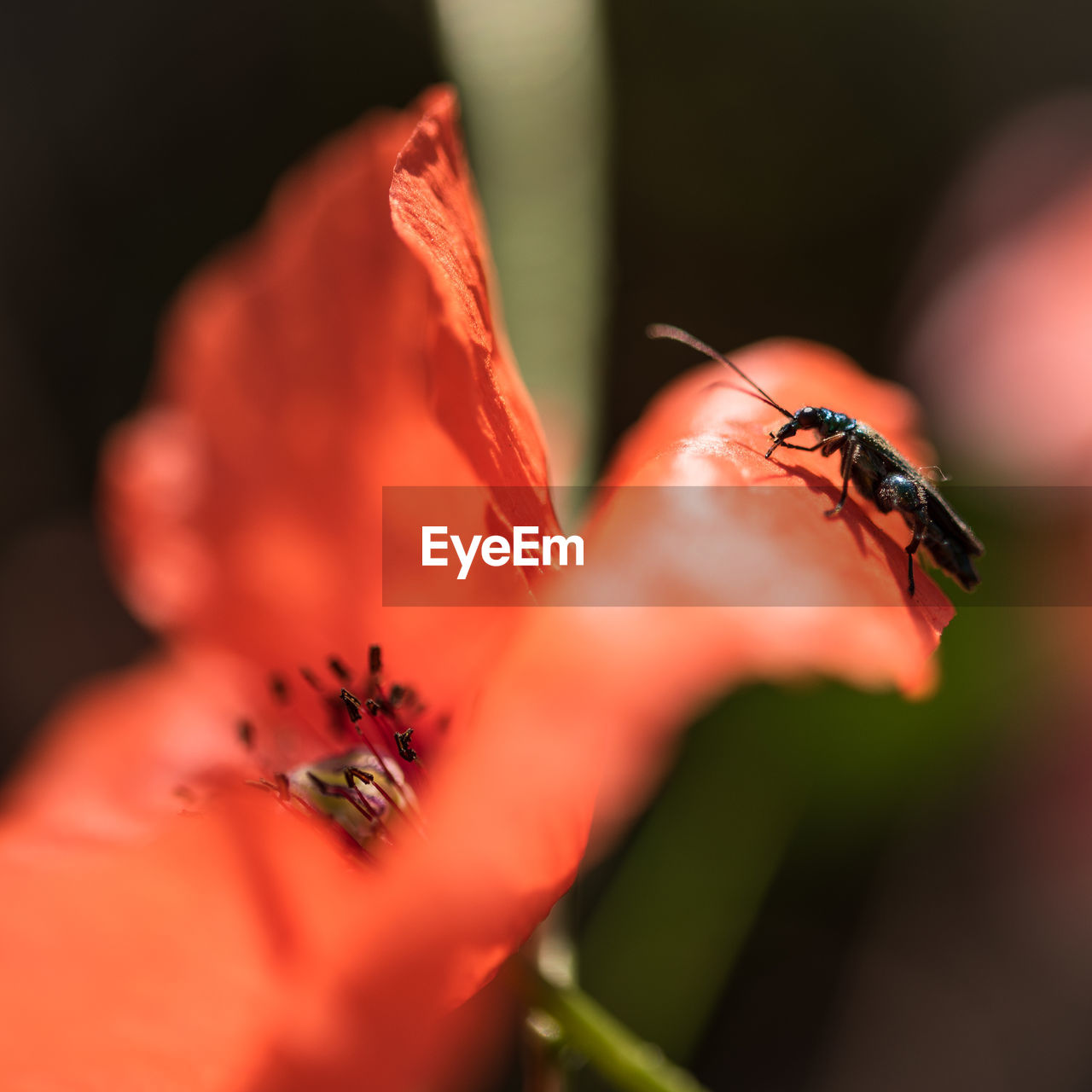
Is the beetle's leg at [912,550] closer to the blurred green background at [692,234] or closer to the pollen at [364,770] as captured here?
the pollen at [364,770]

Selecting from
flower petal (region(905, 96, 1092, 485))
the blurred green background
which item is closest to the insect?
flower petal (region(905, 96, 1092, 485))

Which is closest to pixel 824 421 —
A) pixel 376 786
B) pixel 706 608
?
pixel 706 608

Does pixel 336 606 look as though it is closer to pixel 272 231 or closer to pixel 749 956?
pixel 272 231

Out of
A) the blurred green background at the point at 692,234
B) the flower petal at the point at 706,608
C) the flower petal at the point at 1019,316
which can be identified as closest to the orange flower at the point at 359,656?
the flower petal at the point at 706,608

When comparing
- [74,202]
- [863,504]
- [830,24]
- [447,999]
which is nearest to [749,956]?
[863,504]

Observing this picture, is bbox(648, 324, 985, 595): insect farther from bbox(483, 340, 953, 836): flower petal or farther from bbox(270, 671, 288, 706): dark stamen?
bbox(270, 671, 288, 706): dark stamen
